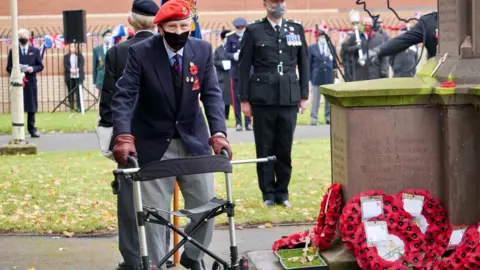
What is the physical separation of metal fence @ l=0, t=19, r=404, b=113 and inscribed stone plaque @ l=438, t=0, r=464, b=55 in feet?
72.5

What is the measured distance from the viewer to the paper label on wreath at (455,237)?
7.40 meters

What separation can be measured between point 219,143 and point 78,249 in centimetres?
297

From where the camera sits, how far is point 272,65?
35.9 ft

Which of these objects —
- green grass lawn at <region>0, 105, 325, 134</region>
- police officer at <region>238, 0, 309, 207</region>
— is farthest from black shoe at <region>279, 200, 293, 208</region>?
green grass lawn at <region>0, 105, 325, 134</region>

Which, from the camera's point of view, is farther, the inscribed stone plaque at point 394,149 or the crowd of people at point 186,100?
the inscribed stone plaque at point 394,149

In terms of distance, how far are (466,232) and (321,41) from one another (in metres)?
17.4

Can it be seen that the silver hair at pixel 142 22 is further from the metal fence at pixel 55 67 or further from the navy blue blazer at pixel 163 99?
the metal fence at pixel 55 67

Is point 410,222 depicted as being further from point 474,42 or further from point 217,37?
point 217,37

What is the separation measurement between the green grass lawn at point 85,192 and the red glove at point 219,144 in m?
3.53

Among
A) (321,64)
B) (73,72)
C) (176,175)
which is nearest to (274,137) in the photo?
(176,175)

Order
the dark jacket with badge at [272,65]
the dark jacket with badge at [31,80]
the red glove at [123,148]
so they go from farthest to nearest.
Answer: the dark jacket with badge at [31,80] < the dark jacket with badge at [272,65] < the red glove at [123,148]

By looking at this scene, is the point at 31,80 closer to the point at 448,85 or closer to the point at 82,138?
the point at 82,138

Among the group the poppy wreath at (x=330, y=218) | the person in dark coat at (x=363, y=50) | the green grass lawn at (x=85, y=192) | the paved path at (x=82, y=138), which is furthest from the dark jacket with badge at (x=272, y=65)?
the person in dark coat at (x=363, y=50)

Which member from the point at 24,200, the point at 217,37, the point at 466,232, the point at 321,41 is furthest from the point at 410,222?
the point at 217,37
